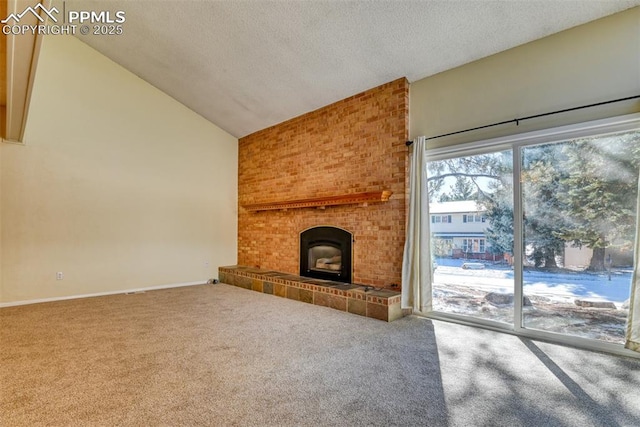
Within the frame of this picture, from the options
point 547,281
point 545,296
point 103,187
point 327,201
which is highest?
point 103,187

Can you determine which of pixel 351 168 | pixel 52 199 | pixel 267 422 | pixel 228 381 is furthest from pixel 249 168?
pixel 267 422

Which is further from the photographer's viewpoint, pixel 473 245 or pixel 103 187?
pixel 103 187

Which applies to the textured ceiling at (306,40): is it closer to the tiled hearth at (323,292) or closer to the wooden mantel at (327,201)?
the wooden mantel at (327,201)

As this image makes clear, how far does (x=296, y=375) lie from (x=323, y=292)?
2.09m

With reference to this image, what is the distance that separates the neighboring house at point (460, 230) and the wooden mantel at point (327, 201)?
0.68 metres

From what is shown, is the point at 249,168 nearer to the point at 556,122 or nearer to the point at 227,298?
the point at 227,298

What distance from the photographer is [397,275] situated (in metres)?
4.06

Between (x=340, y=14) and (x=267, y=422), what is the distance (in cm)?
366

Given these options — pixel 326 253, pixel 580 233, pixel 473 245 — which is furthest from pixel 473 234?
pixel 326 253

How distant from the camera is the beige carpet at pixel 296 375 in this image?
1.77m

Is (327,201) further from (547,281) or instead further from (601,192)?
(601,192)

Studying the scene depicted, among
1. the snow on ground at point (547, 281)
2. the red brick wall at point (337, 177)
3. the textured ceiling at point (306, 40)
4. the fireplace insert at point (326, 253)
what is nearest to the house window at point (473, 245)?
the snow on ground at point (547, 281)

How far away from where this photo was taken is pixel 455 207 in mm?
3828

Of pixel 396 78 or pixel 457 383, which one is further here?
pixel 396 78
